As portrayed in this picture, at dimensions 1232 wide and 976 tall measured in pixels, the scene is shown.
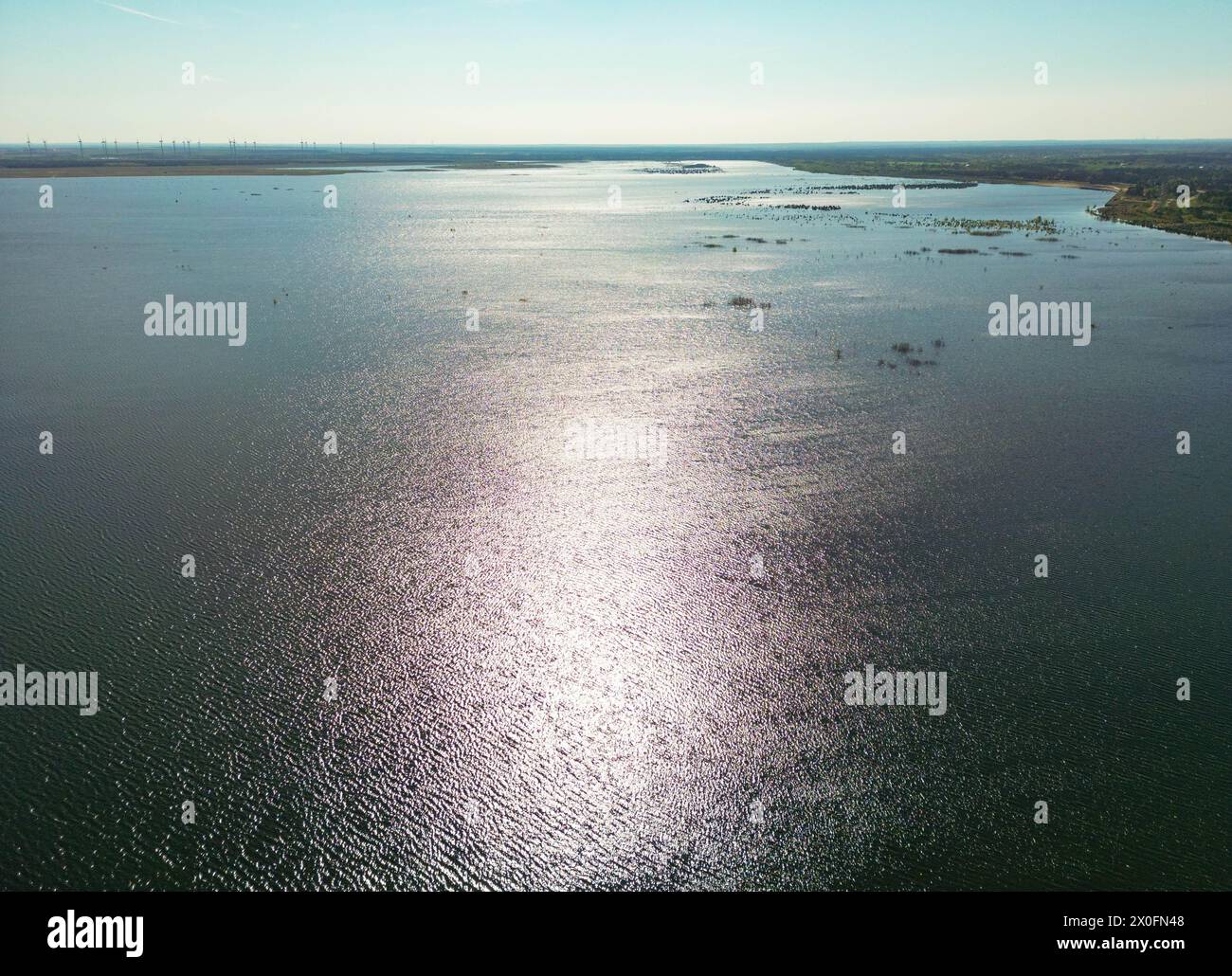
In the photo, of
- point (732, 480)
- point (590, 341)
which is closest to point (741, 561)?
point (732, 480)

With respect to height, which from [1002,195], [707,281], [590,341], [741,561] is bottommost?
[741,561]

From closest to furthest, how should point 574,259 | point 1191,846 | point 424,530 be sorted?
point 1191,846
point 424,530
point 574,259

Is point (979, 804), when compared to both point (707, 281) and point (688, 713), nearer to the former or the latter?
point (688, 713)

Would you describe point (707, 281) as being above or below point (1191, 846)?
above

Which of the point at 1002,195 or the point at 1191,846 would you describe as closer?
the point at 1191,846

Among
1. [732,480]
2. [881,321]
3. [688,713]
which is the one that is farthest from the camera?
[881,321]

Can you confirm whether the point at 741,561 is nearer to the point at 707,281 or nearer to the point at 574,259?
the point at 707,281
